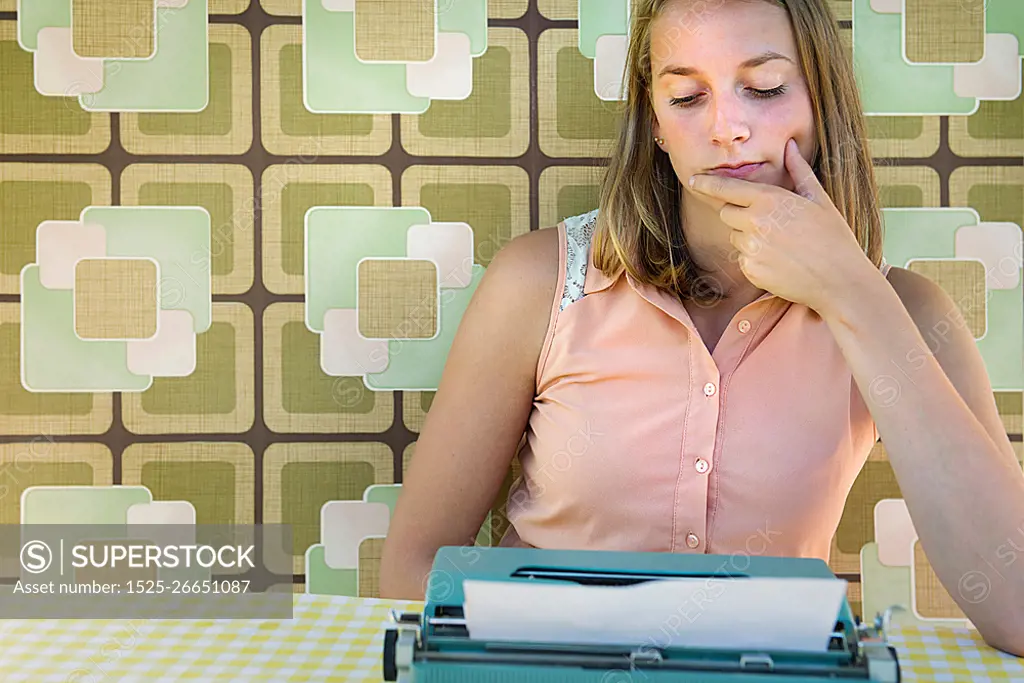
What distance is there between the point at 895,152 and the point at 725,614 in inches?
48.7

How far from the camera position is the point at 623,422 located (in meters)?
1.35

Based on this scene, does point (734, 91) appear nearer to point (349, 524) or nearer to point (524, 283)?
point (524, 283)

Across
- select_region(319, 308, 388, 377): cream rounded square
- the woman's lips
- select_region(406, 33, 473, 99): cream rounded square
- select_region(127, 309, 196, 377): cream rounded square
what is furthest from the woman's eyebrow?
select_region(127, 309, 196, 377): cream rounded square

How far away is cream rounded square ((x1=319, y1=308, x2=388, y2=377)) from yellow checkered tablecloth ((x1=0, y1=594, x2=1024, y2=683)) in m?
0.68

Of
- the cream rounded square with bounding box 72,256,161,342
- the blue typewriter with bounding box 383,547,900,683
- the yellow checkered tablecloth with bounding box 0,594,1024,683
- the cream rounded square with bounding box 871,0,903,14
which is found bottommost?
the yellow checkered tablecloth with bounding box 0,594,1024,683

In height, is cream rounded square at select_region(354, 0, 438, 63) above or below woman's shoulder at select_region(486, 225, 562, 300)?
above

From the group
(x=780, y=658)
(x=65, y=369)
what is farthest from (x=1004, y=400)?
(x=65, y=369)

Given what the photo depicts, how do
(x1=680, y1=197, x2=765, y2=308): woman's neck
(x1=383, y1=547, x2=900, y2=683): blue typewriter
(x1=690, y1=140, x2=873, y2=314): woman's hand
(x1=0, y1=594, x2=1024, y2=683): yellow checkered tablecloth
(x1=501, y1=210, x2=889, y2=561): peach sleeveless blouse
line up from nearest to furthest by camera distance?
1. (x1=383, y1=547, x2=900, y2=683): blue typewriter
2. (x1=0, y1=594, x2=1024, y2=683): yellow checkered tablecloth
3. (x1=690, y1=140, x2=873, y2=314): woman's hand
4. (x1=501, y1=210, x2=889, y2=561): peach sleeveless blouse
5. (x1=680, y1=197, x2=765, y2=308): woman's neck

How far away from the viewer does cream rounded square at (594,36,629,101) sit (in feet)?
5.50

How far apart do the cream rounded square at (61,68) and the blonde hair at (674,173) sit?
893 mm

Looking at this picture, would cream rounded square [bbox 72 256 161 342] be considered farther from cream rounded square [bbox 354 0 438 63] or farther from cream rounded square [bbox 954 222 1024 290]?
cream rounded square [bbox 954 222 1024 290]

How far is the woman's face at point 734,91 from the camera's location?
1.30m

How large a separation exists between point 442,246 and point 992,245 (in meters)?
0.96

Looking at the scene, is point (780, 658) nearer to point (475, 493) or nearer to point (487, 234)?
point (475, 493)
